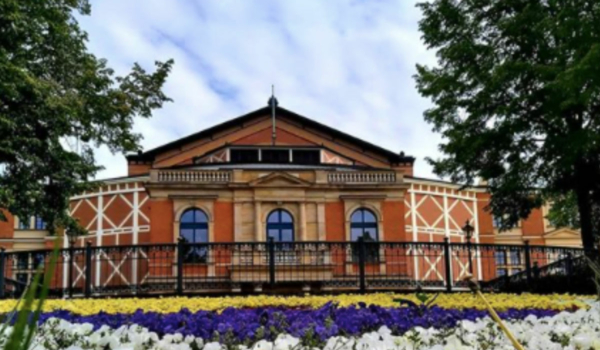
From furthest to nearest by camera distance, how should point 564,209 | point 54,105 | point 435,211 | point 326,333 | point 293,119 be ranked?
point 293,119, point 435,211, point 564,209, point 54,105, point 326,333

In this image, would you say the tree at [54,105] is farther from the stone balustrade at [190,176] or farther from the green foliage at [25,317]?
the green foliage at [25,317]

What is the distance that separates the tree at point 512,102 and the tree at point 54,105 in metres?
9.30

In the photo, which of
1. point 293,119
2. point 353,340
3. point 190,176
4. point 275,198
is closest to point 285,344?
point 353,340

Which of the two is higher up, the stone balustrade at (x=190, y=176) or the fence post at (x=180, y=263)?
the stone balustrade at (x=190, y=176)

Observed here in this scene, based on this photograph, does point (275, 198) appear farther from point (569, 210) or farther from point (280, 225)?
point (569, 210)

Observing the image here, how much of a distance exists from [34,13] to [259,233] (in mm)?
14456

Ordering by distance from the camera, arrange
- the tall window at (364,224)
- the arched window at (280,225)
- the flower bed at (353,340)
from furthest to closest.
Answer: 1. the tall window at (364,224)
2. the arched window at (280,225)
3. the flower bed at (353,340)

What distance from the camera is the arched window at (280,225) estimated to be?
2989cm

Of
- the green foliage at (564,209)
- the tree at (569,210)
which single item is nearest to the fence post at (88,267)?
the tree at (569,210)

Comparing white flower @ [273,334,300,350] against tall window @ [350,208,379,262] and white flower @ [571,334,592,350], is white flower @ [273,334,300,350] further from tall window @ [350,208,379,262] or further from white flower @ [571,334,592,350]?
tall window @ [350,208,379,262]

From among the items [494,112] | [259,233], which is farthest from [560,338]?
[259,233]

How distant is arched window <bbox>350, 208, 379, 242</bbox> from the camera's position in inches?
1219

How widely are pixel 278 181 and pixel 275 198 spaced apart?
2.59ft

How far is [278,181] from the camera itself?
2984 centimetres
